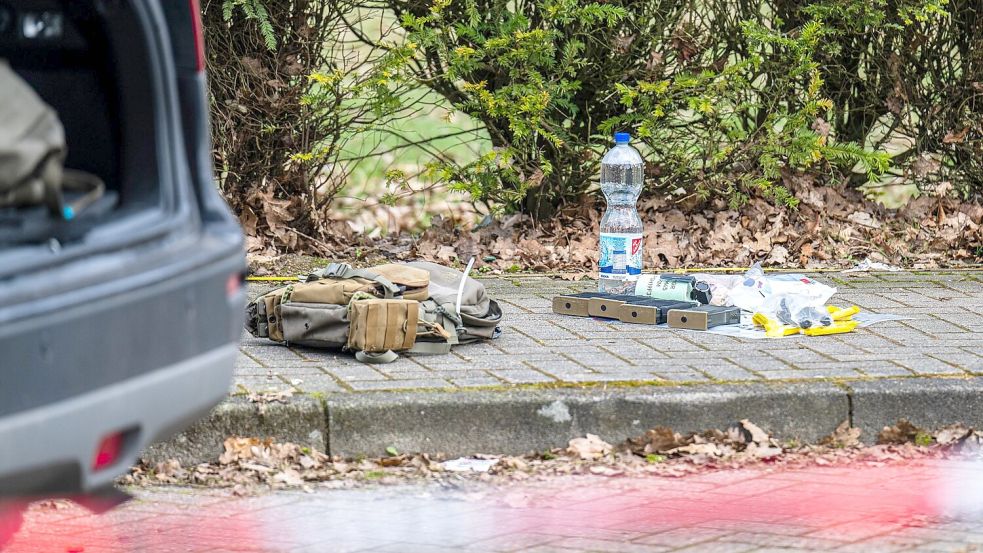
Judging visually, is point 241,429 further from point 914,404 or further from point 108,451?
point 914,404

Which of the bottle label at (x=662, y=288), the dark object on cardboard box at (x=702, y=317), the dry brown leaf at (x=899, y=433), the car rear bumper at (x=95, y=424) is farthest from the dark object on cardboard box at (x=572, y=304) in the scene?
the car rear bumper at (x=95, y=424)

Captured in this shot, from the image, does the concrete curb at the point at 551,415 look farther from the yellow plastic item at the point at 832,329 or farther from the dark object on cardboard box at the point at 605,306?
the dark object on cardboard box at the point at 605,306

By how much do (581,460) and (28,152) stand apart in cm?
245

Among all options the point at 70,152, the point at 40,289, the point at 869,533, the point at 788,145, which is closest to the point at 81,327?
the point at 40,289

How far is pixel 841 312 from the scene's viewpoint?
6.13m

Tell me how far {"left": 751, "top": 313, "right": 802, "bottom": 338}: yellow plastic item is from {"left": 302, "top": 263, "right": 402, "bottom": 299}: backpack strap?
1615 millimetres

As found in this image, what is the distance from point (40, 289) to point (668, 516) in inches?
85.1

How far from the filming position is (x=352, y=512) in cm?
414

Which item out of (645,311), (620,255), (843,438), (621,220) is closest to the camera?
(843,438)

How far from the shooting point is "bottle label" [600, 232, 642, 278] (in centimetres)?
663

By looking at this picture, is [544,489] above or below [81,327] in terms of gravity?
below

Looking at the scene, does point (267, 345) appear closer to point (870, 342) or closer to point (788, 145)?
point (870, 342)

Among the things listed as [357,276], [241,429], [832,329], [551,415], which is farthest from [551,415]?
[832,329]

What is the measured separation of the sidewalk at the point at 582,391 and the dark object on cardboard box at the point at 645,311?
292mm
